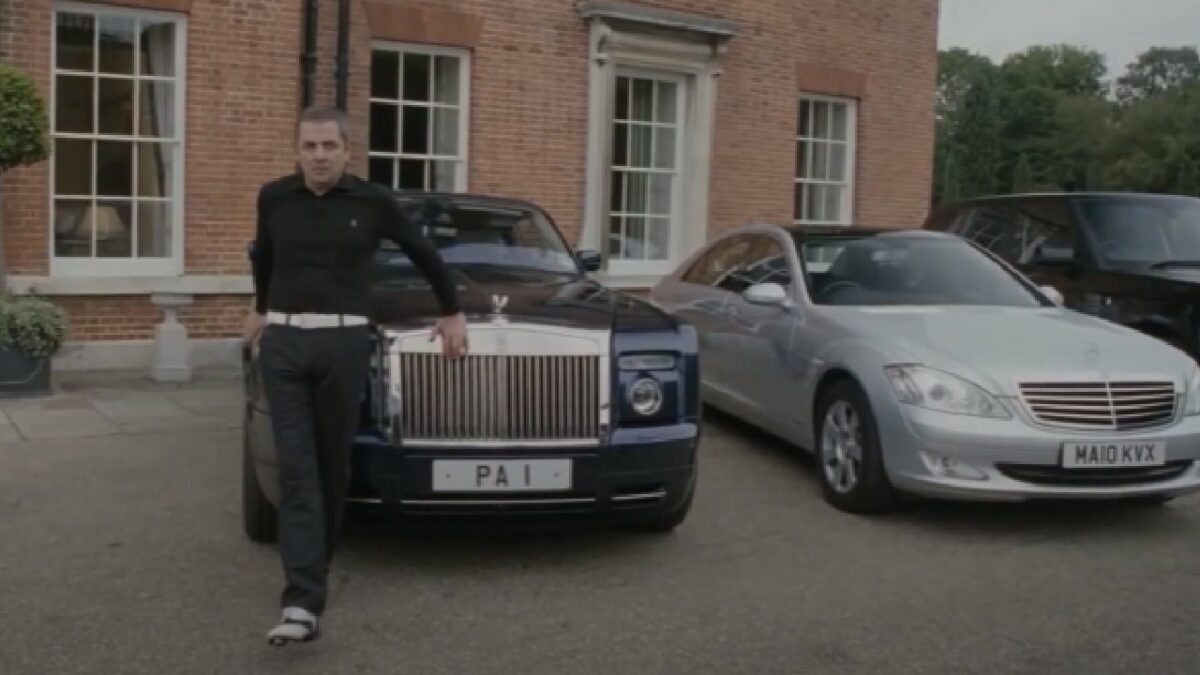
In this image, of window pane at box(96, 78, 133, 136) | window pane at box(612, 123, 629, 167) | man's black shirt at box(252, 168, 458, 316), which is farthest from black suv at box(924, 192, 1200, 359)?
window pane at box(96, 78, 133, 136)

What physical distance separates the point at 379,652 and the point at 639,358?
5.18 feet

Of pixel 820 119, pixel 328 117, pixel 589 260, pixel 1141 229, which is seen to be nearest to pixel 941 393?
pixel 589 260

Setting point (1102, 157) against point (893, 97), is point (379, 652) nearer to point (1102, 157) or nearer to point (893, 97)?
point (893, 97)

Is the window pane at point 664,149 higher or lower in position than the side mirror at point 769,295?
higher

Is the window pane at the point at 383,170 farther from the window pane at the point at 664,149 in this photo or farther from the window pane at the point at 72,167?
the window pane at the point at 664,149

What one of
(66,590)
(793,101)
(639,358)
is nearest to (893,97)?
(793,101)

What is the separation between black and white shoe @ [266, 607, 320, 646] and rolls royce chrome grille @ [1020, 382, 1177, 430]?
338 cm

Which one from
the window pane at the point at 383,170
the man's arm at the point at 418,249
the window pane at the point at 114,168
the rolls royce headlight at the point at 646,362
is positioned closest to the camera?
the man's arm at the point at 418,249

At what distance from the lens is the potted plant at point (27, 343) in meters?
8.78

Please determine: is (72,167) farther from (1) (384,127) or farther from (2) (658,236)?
(2) (658,236)

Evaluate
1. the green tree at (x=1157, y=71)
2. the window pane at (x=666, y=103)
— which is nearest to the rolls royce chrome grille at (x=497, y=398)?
the window pane at (x=666, y=103)

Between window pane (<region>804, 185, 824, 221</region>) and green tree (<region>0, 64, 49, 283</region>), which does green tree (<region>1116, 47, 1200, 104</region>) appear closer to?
window pane (<region>804, 185, 824, 221</region>)

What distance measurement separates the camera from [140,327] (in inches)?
407

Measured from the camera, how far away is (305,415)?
4340mm
